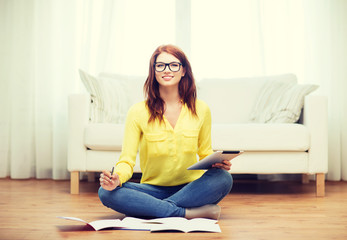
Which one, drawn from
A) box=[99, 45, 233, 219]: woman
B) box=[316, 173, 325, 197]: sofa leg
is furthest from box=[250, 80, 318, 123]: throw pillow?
box=[99, 45, 233, 219]: woman

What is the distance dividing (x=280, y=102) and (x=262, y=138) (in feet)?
1.63

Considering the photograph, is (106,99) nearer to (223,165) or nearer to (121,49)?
(121,49)

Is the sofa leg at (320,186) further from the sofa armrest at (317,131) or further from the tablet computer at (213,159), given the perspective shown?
the tablet computer at (213,159)

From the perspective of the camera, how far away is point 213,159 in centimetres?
155

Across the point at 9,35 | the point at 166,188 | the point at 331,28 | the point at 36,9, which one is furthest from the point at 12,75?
the point at 331,28

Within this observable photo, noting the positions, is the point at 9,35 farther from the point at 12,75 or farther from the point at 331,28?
the point at 331,28

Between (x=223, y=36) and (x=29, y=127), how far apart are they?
1.74 metres

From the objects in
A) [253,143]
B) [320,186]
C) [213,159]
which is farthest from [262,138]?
[213,159]

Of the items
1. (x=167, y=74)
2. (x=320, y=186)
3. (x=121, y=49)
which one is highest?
(x=121, y=49)

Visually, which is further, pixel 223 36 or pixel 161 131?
pixel 223 36

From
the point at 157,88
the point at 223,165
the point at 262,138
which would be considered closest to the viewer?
the point at 223,165

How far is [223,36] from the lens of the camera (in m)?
3.64

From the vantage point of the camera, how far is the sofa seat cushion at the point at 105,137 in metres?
2.52

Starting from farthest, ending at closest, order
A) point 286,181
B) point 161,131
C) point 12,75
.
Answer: point 12,75, point 286,181, point 161,131
